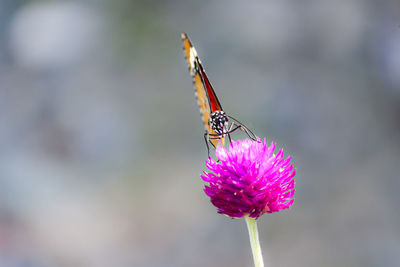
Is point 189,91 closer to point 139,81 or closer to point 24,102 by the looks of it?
point 139,81

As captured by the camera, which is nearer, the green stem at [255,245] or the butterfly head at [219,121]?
the green stem at [255,245]

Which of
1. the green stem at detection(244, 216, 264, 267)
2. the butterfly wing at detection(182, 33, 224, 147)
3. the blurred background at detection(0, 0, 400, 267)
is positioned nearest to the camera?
the green stem at detection(244, 216, 264, 267)

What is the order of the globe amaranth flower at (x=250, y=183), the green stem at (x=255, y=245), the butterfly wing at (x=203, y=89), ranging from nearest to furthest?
the green stem at (x=255, y=245) → the globe amaranth flower at (x=250, y=183) → the butterfly wing at (x=203, y=89)

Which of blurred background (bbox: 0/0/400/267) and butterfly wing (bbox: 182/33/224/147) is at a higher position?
blurred background (bbox: 0/0/400/267)

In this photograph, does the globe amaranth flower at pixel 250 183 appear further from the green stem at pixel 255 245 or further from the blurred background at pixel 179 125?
the blurred background at pixel 179 125

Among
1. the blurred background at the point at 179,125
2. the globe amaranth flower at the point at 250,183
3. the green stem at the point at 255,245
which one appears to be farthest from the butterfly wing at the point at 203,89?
the blurred background at the point at 179,125

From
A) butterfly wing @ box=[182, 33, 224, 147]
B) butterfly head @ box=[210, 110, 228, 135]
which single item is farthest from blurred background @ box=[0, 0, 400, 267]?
butterfly head @ box=[210, 110, 228, 135]

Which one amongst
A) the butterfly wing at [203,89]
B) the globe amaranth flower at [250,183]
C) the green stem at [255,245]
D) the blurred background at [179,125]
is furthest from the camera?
the blurred background at [179,125]

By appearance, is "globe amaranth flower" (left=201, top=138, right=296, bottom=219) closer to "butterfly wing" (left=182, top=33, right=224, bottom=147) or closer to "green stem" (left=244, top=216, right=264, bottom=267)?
"green stem" (left=244, top=216, right=264, bottom=267)
